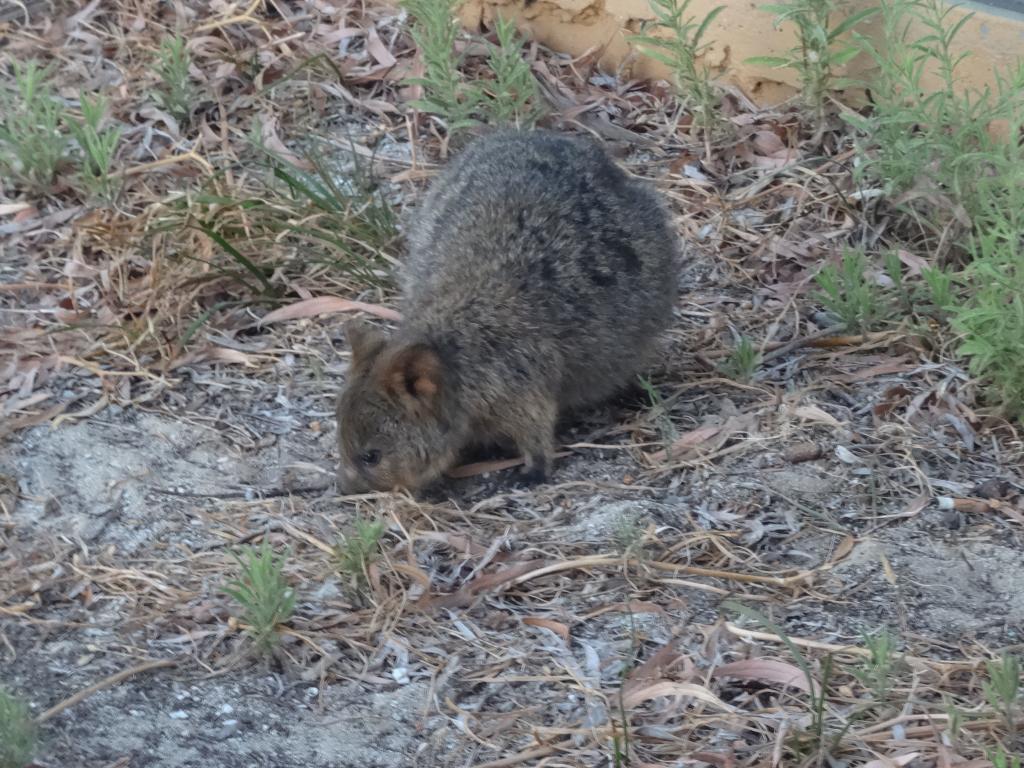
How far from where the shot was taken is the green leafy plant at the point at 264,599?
4.51 metres

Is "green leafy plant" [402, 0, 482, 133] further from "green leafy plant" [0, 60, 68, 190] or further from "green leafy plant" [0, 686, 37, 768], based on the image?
"green leafy plant" [0, 686, 37, 768]

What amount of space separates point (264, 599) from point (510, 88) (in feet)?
12.8

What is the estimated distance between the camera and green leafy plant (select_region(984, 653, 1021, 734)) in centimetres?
389

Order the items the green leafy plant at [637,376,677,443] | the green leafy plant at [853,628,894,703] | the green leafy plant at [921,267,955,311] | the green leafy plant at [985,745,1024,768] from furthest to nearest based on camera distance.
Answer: the green leafy plant at [921,267,955,311], the green leafy plant at [637,376,677,443], the green leafy plant at [853,628,894,703], the green leafy plant at [985,745,1024,768]

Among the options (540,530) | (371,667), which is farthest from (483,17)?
(371,667)

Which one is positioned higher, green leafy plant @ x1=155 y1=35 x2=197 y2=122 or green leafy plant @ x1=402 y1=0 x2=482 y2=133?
green leafy plant @ x1=402 y1=0 x2=482 y2=133

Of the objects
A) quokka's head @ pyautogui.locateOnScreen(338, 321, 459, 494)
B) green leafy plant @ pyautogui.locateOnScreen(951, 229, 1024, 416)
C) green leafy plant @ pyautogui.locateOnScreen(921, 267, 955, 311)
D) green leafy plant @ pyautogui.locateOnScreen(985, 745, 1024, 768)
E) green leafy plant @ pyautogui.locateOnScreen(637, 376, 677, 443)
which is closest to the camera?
green leafy plant @ pyautogui.locateOnScreen(985, 745, 1024, 768)

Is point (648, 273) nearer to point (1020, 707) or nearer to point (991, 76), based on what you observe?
point (991, 76)

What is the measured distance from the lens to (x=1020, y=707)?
404cm

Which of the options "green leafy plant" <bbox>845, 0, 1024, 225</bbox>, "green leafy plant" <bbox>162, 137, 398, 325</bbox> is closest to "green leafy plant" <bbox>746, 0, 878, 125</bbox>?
"green leafy plant" <bbox>845, 0, 1024, 225</bbox>

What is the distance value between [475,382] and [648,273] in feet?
3.09

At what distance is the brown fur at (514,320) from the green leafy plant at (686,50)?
1291 mm

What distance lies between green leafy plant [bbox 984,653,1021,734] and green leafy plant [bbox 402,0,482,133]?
14.0 ft

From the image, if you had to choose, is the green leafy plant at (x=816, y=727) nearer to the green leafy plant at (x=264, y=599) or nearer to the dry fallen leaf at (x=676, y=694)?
the dry fallen leaf at (x=676, y=694)
